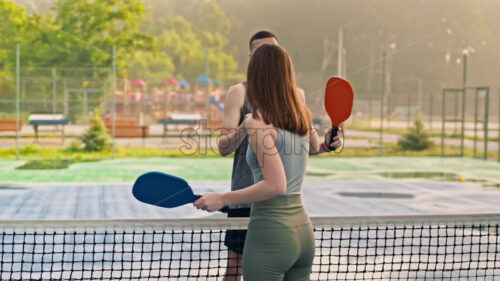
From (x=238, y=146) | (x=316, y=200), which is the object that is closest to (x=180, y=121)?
(x=316, y=200)

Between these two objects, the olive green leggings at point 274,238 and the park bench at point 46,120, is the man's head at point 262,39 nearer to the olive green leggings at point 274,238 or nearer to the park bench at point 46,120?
the olive green leggings at point 274,238

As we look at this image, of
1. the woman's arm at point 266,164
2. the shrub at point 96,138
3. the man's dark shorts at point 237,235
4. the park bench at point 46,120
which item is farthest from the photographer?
the park bench at point 46,120

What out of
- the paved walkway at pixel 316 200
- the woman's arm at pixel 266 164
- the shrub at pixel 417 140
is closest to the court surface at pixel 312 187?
the paved walkway at pixel 316 200

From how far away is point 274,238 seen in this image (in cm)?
252

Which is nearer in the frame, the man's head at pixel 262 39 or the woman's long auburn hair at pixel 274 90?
the woman's long auburn hair at pixel 274 90

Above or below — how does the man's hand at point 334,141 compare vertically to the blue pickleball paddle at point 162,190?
above

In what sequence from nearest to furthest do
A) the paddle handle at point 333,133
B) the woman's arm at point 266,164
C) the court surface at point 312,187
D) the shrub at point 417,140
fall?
the woman's arm at point 266,164 < the paddle handle at point 333,133 < the court surface at point 312,187 < the shrub at point 417,140

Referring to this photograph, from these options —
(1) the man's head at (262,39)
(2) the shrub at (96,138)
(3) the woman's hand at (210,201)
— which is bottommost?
(2) the shrub at (96,138)

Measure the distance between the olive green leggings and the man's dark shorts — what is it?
53.8 inches

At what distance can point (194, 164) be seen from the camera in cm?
1698

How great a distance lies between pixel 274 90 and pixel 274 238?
551 mm

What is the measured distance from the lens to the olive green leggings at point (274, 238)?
253cm

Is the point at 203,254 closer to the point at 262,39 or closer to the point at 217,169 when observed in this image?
the point at 262,39

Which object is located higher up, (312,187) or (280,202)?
(280,202)
